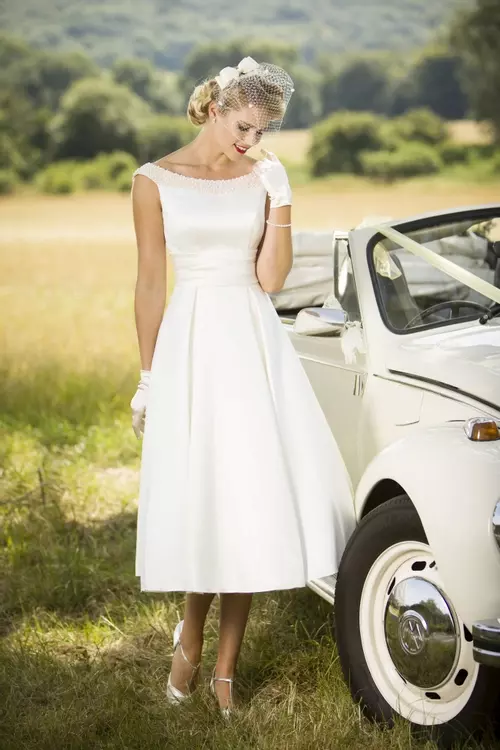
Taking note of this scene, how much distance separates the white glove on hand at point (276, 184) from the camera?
367cm

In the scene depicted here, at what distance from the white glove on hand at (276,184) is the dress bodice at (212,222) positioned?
0.13ft

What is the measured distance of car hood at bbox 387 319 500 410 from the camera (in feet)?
11.7

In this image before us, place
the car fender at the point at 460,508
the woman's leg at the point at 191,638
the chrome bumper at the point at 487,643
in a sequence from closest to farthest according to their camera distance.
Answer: the chrome bumper at the point at 487,643, the car fender at the point at 460,508, the woman's leg at the point at 191,638

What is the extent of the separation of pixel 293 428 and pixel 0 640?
181cm

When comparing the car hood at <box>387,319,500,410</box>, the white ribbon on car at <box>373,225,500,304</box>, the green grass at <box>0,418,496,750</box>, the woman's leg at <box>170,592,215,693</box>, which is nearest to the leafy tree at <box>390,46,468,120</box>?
the green grass at <box>0,418,496,750</box>

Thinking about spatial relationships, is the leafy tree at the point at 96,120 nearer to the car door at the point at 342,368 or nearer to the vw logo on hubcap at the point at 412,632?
the car door at the point at 342,368

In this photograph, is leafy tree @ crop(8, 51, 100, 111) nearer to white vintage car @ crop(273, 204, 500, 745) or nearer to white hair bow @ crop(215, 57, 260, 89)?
white vintage car @ crop(273, 204, 500, 745)

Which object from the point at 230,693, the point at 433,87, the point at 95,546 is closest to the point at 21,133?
the point at 433,87

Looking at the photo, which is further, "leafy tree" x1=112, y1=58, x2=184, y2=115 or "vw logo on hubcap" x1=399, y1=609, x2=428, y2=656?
"leafy tree" x1=112, y1=58, x2=184, y2=115

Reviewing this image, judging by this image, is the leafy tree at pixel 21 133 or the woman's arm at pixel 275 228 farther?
the leafy tree at pixel 21 133

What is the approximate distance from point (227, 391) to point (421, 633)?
0.99 metres

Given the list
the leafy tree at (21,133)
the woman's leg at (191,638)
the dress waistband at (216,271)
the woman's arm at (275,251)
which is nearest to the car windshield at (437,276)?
the woman's arm at (275,251)

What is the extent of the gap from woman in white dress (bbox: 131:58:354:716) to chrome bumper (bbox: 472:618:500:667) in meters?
0.77

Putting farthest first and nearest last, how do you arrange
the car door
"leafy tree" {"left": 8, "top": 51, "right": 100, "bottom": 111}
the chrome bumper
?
"leafy tree" {"left": 8, "top": 51, "right": 100, "bottom": 111}
the car door
the chrome bumper
